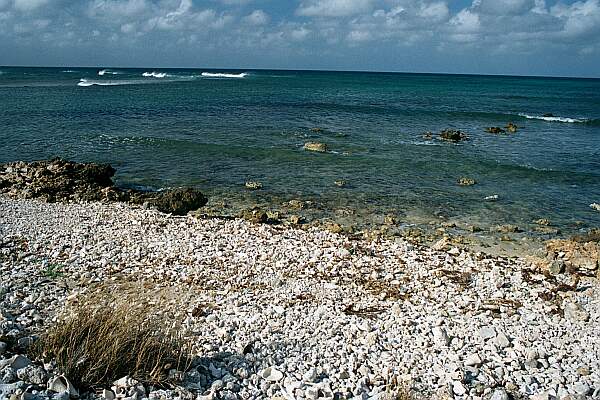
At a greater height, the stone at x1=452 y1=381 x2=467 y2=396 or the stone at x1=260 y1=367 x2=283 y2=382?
the stone at x1=260 y1=367 x2=283 y2=382

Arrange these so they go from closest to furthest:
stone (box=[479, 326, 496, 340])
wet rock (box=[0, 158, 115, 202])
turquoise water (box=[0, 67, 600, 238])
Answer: stone (box=[479, 326, 496, 340]) < wet rock (box=[0, 158, 115, 202]) < turquoise water (box=[0, 67, 600, 238])

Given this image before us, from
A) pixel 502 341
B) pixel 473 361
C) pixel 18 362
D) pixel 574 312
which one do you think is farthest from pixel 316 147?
pixel 18 362

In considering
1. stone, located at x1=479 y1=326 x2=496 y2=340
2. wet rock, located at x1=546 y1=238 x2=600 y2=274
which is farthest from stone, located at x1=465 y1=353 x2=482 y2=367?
wet rock, located at x1=546 y1=238 x2=600 y2=274

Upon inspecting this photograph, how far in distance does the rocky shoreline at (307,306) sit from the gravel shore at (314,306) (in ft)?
0.09

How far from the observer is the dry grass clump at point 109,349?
581cm

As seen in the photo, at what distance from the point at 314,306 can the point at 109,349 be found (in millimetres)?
4098

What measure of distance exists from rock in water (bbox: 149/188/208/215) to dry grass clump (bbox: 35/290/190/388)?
859 cm

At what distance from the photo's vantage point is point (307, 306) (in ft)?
29.5

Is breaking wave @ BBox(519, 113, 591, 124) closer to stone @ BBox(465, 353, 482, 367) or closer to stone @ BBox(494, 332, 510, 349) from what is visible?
stone @ BBox(494, 332, 510, 349)

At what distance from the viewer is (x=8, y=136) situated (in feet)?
89.9

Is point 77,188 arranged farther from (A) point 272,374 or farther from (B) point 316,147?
(B) point 316,147

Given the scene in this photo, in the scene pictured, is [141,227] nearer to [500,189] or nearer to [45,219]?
[45,219]

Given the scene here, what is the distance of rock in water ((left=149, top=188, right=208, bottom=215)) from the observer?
1494 centimetres

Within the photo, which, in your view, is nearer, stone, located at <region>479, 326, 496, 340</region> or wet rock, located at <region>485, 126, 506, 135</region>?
stone, located at <region>479, 326, 496, 340</region>
